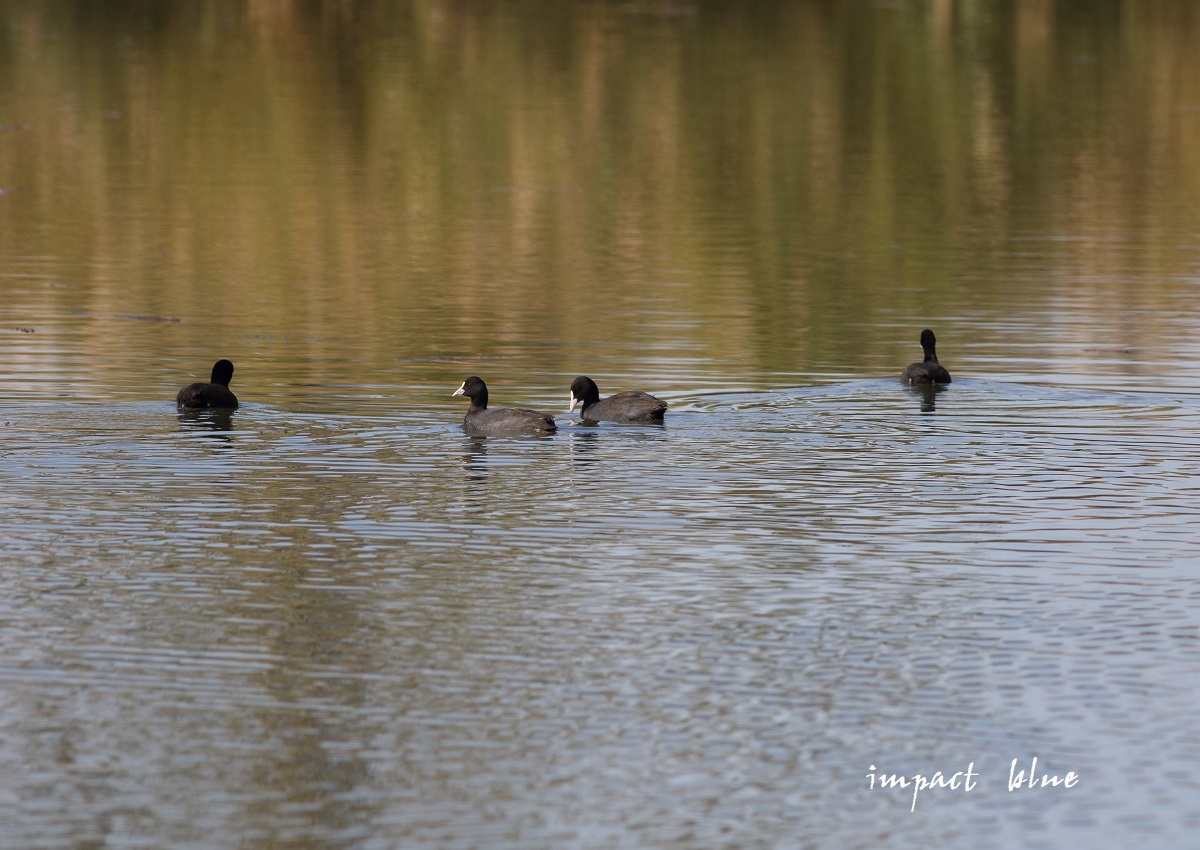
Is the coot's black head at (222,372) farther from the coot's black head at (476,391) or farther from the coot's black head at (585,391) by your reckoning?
the coot's black head at (585,391)

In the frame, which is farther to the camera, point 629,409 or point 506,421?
point 629,409

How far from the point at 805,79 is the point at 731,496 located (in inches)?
1981

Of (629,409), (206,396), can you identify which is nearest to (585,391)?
(629,409)

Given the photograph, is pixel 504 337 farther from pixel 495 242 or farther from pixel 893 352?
pixel 495 242

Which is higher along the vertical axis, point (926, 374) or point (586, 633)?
point (926, 374)

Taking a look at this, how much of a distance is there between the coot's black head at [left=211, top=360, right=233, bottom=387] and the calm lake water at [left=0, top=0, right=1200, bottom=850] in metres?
0.46

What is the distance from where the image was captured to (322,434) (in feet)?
68.2

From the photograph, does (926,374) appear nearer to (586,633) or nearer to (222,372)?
(222,372)

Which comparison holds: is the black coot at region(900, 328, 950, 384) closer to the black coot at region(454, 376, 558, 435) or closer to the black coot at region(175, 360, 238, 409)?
the black coot at region(454, 376, 558, 435)

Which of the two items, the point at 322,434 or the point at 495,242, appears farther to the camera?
the point at 495,242

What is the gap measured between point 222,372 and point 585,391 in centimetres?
373

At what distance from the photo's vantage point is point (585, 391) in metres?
22.0

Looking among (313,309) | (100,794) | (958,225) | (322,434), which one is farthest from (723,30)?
(100,794)

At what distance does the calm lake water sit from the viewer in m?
11.2
